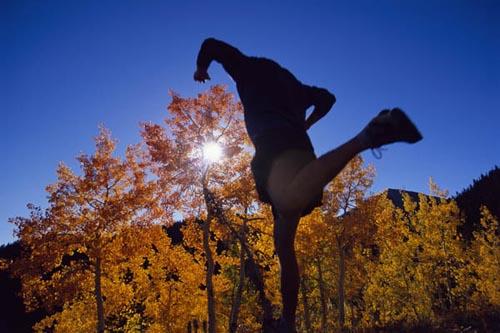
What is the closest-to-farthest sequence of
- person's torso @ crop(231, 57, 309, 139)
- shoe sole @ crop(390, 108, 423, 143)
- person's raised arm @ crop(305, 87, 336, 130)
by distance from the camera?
shoe sole @ crop(390, 108, 423, 143)
person's torso @ crop(231, 57, 309, 139)
person's raised arm @ crop(305, 87, 336, 130)

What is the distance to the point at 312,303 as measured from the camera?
30609 mm

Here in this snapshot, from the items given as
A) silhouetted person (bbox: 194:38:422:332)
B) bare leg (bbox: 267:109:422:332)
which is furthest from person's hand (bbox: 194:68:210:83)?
bare leg (bbox: 267:109:422:332)

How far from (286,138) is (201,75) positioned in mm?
938

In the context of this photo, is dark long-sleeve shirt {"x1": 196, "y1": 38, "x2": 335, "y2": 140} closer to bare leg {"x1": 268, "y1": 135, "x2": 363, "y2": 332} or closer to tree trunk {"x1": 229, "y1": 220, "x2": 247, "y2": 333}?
bare leg {"x1": 268, "y1": 135, "x2": 363, "y2": 332}

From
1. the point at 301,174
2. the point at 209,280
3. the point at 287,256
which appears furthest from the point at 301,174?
the point at 209,280

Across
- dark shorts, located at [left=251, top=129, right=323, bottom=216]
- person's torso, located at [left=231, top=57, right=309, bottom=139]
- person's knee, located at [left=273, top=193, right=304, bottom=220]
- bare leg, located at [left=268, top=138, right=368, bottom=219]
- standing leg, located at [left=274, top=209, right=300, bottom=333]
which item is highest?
person's torso, located at [left=231, top=57, right=309, bottom=139]

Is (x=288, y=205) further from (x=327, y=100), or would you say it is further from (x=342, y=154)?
(x=327, y=100)

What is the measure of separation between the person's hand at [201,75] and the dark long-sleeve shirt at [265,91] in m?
0.04

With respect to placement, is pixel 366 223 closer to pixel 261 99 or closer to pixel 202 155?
pixel 202 155

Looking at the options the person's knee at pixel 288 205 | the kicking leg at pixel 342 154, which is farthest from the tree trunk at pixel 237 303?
the kicking leg at pixel 342 154

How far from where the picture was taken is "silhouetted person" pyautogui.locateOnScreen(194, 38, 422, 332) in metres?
1.57

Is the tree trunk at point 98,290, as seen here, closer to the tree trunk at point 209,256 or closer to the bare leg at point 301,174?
the tree trunk at point 209,256

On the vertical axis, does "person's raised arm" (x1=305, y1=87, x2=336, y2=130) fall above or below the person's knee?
above

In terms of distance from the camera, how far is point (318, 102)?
2510 millimetres
